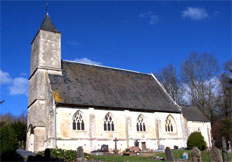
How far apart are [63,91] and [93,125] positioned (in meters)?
5.10

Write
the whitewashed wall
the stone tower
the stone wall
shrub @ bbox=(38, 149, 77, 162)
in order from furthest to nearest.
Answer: the stone tower → the stone wall → the whitewashed wall → shrub @ bbox=(38, 149, 77, 162)

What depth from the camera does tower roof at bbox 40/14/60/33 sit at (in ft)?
106

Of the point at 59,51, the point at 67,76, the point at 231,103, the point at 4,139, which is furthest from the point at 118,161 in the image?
the point at 231,103

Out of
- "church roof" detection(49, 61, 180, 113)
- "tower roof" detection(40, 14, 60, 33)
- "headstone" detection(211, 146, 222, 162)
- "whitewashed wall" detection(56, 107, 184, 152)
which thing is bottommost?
"headstone" detection(211, 146, 222, 162)

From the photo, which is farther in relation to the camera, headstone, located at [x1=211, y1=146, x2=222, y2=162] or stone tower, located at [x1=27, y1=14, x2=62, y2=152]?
stone tower, located at [x1=27, y1=14, x2=62, y2=152]

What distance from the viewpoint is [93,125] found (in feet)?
92.8

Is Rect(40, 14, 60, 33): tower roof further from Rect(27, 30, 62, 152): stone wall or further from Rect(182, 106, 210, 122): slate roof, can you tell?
Rect(182, 106, 210, 122): slate roof

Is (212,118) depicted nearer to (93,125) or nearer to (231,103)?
(231,103)

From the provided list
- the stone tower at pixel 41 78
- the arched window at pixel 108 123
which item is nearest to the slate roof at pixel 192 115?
the arched window at pixel 108 123

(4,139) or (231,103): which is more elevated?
(231,103)

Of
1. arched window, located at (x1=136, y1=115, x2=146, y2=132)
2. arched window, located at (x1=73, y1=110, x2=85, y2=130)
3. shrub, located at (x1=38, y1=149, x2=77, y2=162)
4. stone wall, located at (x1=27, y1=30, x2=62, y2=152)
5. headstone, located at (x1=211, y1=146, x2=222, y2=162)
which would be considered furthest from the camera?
arched window, located at (x1=136, y1=115, x2=146, y2=132)

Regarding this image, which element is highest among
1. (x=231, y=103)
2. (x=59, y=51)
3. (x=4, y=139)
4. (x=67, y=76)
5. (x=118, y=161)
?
(x=59, y=51)

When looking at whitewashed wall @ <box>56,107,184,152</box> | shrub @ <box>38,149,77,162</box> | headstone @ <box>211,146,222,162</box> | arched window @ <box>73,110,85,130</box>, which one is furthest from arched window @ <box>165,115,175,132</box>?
shrub @ <box>38,149,77,162</box>

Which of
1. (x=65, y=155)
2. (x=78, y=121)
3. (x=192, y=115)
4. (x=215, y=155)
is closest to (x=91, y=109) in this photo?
(x=78, y=121)
